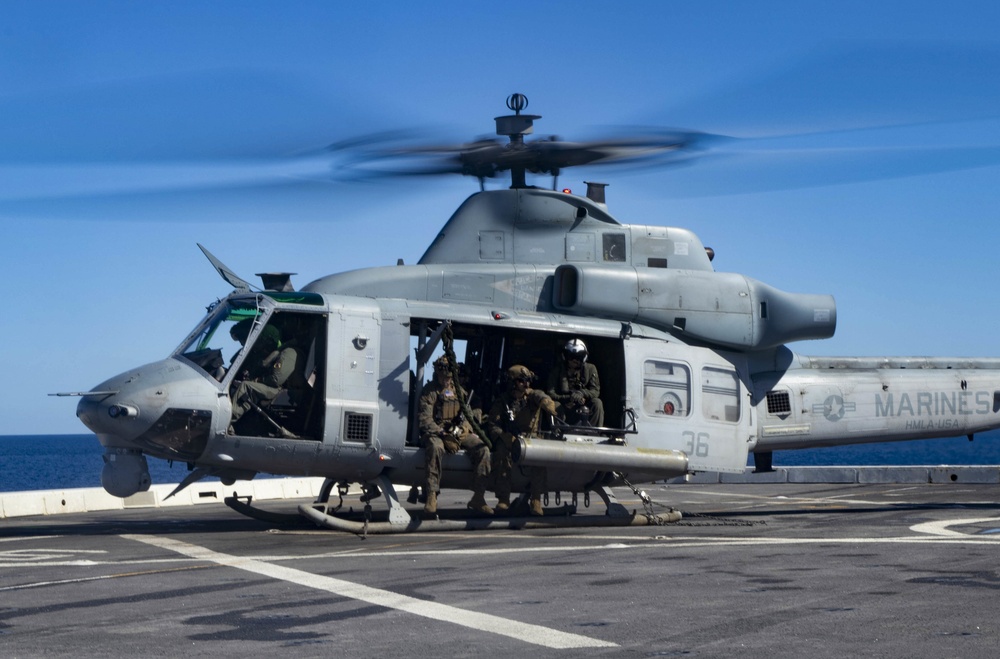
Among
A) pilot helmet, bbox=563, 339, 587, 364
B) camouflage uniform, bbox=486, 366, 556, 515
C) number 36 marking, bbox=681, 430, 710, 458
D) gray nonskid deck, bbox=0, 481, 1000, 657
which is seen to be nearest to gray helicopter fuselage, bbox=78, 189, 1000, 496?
number 36 marking, bbox=681, 430, 710, 458

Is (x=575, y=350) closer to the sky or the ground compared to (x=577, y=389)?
closer to the sky

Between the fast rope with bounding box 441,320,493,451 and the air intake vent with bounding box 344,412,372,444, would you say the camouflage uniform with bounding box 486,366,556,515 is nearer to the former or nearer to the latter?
the fast rope with bounding box 441,320,493,451

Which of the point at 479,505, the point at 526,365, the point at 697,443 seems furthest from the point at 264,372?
the point at 697,443

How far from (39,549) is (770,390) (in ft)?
32.1

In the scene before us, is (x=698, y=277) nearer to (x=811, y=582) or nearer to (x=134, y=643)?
(x=811, y=582)

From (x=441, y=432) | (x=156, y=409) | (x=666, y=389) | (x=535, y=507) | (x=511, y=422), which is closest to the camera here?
(x=156, y=409)

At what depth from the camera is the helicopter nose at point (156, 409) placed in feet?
42.7

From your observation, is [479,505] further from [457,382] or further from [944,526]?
[944,526]

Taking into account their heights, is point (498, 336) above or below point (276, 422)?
above

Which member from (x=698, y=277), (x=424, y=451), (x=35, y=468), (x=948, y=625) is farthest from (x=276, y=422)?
(x=35, y=468)

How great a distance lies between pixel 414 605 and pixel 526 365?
307 inches

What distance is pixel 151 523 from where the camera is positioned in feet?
51.9

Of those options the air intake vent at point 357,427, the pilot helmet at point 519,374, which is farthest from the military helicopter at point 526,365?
the pilot helmet at point 519,374

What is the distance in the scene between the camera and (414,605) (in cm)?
815
